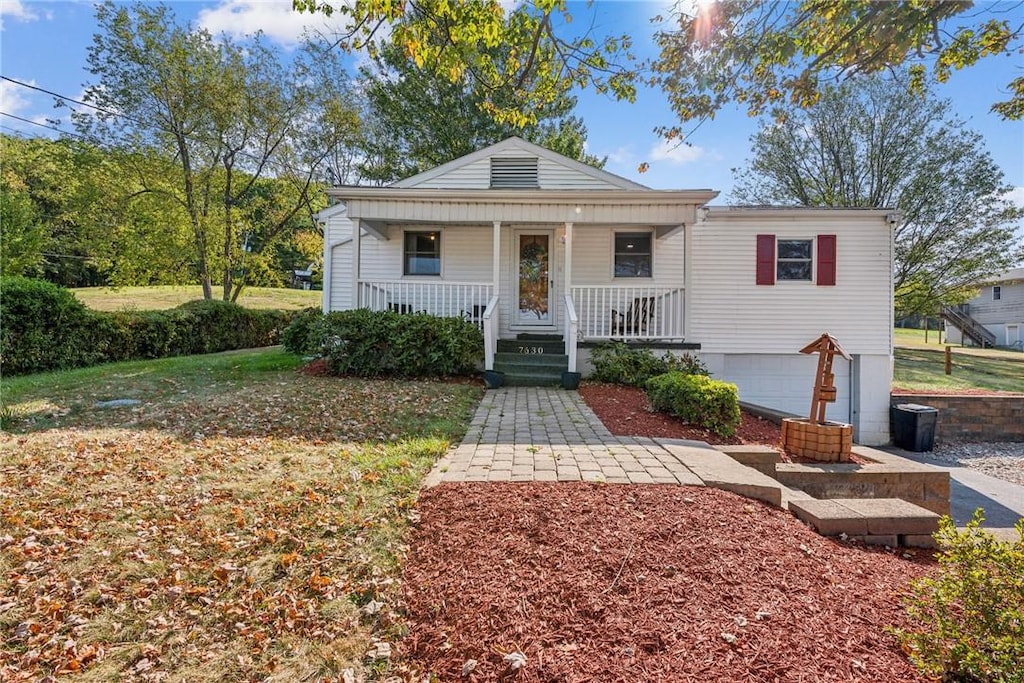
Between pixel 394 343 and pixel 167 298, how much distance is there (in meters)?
23.0

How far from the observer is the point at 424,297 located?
416 inches

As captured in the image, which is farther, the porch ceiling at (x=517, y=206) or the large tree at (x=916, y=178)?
the large tree at (x=916, y=178)

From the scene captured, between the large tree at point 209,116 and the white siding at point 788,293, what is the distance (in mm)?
14539

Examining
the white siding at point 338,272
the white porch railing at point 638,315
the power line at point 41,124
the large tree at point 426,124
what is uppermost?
the large tree at point 426,124

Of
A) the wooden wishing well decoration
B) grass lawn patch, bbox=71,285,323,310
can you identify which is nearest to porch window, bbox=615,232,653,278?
the wooden wishing well decoration

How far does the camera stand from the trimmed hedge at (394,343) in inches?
331

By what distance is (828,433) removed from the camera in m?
5.20

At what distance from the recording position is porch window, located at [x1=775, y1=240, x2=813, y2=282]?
10.5m

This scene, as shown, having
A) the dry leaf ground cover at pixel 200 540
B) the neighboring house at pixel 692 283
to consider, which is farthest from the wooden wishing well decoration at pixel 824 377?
the dry leaf ground cover at pixel 200 540

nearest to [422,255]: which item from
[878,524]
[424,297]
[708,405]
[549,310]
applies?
[424,297]

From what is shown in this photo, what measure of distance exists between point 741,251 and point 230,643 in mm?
11161

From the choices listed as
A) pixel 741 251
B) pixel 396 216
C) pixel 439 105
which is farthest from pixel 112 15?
pixel 741 251

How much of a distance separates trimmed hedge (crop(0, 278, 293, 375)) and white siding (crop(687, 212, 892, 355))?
12590mm

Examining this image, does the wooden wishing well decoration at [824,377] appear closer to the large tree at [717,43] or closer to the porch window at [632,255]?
the large tree at [717,43]
